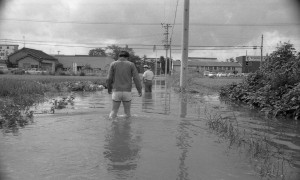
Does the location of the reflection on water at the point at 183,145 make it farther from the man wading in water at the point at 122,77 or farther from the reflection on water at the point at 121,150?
the man wading in water at the point at 122,77

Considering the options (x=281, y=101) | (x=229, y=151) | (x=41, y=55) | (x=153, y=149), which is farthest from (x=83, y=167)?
(x=41, y=55)

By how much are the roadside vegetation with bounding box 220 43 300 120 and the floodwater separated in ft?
3.90

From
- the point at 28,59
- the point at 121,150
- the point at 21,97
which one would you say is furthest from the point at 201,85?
the point at 28,59

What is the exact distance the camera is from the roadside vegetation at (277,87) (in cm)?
1000

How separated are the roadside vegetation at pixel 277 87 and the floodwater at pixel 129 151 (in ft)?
3.90

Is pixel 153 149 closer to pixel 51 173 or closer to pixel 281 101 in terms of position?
pixel 51 173

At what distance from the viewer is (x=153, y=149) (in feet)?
19.3

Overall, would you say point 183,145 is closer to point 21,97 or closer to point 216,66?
point 21,97

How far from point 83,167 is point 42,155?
941mm

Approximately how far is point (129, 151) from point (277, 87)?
7.70 metres

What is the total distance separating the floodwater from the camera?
450 centimetres

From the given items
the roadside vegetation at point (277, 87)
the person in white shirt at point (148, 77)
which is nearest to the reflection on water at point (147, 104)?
the person in white shirt at point (148, 77)

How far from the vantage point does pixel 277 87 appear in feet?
38.3

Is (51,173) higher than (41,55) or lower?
lower
